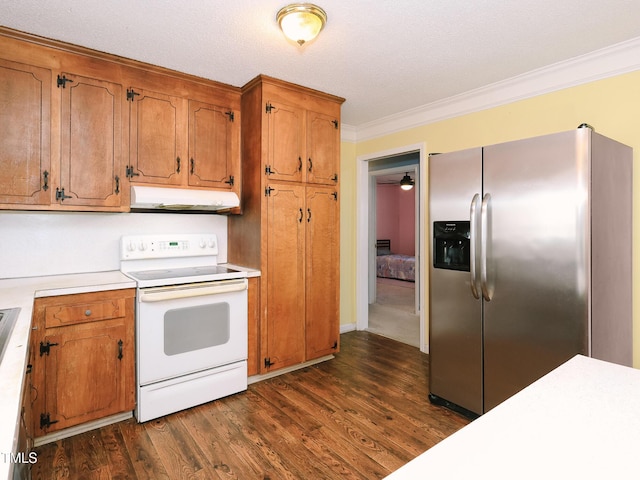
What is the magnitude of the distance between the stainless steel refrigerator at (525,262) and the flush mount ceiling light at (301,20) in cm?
118

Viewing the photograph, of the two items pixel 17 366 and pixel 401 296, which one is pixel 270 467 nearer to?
pixel 17 366

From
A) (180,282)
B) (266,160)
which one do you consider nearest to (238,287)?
(180,282)

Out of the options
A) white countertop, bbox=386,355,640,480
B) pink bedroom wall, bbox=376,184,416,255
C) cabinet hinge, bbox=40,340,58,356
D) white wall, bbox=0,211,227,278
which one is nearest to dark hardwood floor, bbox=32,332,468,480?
cabinet hinge, bbox=40,340,58,356

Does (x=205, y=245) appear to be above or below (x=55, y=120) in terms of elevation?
below

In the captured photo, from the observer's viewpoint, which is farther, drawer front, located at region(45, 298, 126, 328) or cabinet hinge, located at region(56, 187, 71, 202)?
cabinet hinge, located at region(56, 187, 71, 202)

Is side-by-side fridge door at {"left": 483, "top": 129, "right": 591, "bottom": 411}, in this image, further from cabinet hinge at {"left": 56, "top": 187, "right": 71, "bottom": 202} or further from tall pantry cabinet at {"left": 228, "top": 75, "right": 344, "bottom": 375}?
cabinet hinge at {"left": 56, "top": 187, "right": 71, "bottom": 202}

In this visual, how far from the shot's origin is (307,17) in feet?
6.46

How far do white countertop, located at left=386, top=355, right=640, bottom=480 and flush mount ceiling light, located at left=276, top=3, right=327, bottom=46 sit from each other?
1.97 metres

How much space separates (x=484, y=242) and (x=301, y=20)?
1.68 meters

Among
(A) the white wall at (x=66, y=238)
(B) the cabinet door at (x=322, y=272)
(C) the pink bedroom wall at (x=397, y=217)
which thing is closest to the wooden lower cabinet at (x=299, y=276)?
(B) the cabinet door at (x=322, y=272)

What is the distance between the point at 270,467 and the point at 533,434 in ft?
5.38

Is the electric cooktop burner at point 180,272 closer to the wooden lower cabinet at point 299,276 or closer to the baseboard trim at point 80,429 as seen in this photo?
the wooden lower cabinet at point 299,276

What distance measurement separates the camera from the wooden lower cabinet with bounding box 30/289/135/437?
2082 millimetres

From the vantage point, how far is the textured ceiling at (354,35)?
6.44 feet
